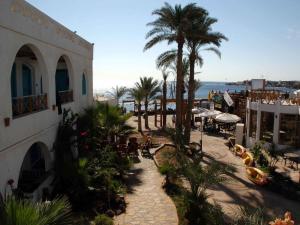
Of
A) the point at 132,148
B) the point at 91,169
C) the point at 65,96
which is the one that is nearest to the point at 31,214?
the point at 91,169

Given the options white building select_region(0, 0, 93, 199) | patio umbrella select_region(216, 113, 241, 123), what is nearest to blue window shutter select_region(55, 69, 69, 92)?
white building select_region(0, 0, 93, 199)

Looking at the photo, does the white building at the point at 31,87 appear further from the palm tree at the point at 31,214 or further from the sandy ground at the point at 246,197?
the sandy ground at the point at 246,197

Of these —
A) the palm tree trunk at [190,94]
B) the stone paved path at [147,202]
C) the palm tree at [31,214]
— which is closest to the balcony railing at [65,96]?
the stone paved path at [147,202]

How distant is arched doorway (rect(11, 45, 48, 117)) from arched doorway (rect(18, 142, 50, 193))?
5.85 feet

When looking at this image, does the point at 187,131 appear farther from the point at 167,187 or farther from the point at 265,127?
the point at 167,187

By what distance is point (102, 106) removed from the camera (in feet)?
60.2

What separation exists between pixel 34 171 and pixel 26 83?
4313 mm

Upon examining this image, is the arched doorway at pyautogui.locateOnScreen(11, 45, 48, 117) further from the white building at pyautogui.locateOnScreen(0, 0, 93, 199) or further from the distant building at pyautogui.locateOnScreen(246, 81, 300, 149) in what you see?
the distant building at pyautogui.locateOnScreen(246, 81, 300, 149)

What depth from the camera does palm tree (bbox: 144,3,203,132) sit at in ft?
71.8

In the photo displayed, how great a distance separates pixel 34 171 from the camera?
43.6 feet

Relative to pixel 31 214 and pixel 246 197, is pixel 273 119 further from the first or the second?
pixel 31 214

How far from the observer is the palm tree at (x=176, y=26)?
21891 mm

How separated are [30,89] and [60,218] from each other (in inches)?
434

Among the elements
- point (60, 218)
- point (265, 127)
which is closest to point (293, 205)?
point (265, 127)
